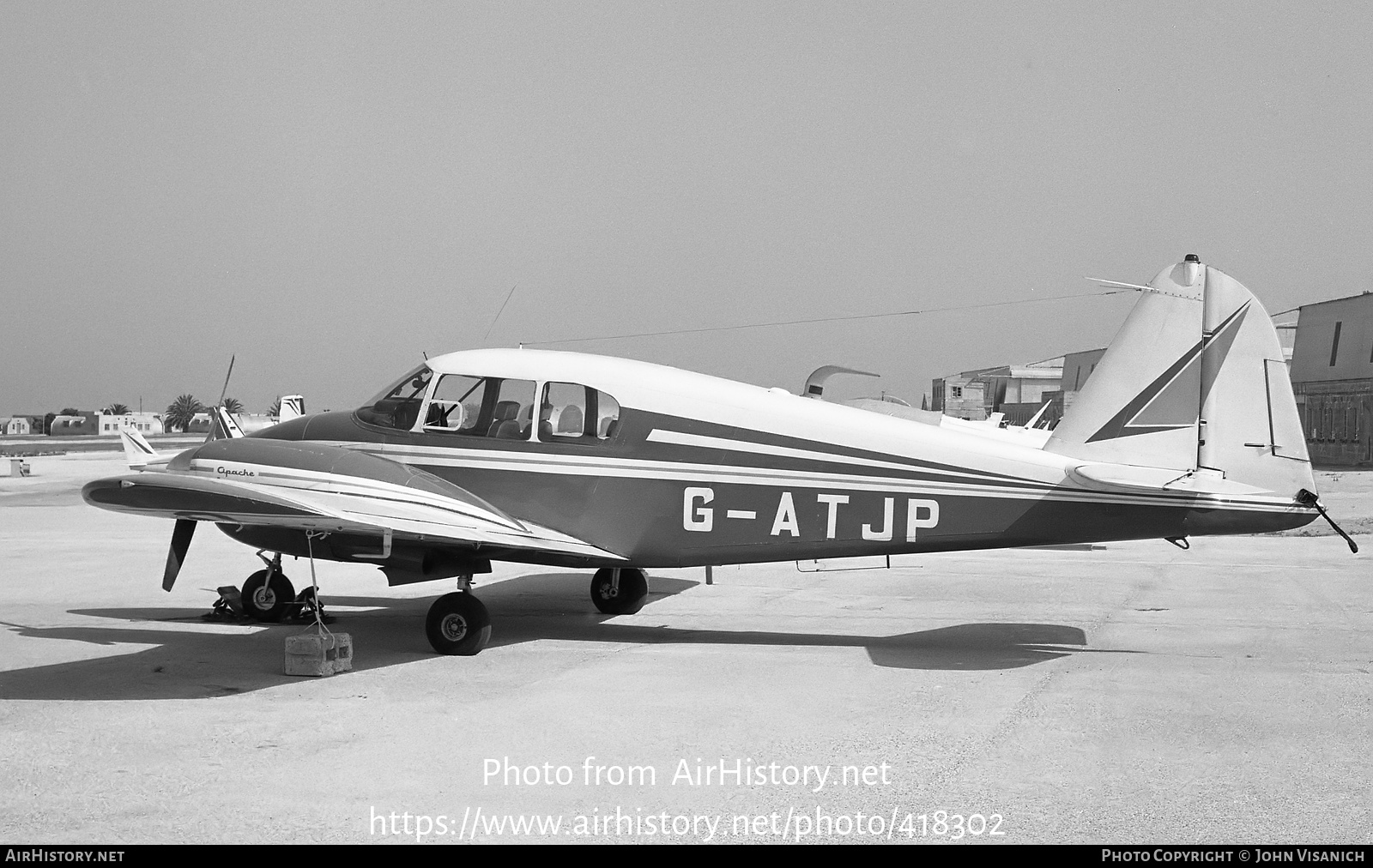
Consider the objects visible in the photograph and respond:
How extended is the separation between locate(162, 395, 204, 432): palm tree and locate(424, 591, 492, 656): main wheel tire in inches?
5714

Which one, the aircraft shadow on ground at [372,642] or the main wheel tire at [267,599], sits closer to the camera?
the aircraft shadow on ground at [372,642]

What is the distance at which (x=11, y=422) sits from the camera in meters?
127

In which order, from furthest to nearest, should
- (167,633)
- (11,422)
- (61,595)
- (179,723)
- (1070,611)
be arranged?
1. (11,422)
2. (61,595)
3. (1070,611)
4. (167,633)
5. (179,723)

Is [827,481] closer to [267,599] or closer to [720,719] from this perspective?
[720,719]

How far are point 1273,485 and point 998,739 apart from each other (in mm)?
3706

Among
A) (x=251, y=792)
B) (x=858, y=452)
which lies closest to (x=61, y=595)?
(x=251, y=792)

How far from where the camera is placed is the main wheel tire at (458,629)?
29.8ft

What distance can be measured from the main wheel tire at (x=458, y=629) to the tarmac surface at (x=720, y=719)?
0.19 metres

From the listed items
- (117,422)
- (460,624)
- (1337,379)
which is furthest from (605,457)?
(117,422)

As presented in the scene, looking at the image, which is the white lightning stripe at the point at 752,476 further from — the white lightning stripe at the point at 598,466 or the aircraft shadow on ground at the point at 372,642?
the aircraft shadow on ground at the point at 372,642

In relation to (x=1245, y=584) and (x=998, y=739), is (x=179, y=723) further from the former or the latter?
(x=1245, y=584)

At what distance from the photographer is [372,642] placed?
9805 mm

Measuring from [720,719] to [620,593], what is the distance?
14.6ft

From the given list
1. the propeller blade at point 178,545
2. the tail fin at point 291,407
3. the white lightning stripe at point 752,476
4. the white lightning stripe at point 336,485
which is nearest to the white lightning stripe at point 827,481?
the white lightning stripe at point 752,476
